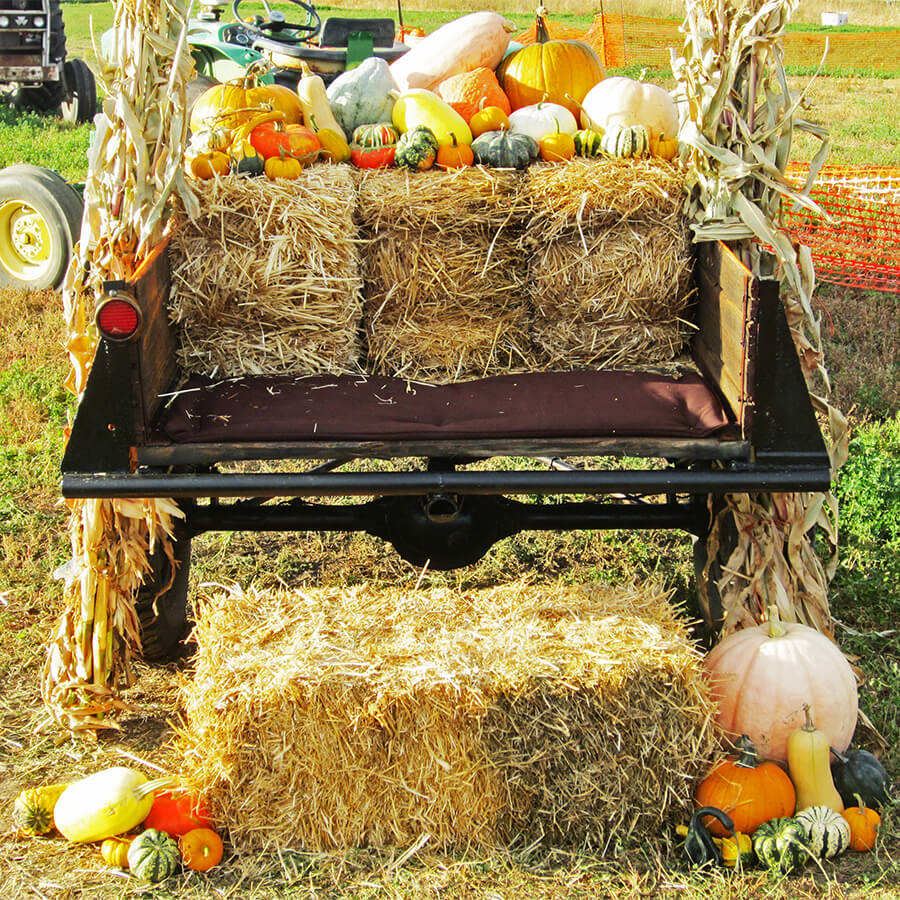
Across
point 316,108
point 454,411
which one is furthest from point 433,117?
point 454,411

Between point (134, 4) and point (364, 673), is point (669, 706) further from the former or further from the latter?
point (134, 4)

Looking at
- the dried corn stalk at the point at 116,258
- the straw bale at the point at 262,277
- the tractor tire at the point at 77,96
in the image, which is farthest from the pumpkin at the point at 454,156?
the tractor tire at the point at 77,96

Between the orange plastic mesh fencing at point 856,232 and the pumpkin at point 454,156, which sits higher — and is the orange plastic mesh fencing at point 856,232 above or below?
below

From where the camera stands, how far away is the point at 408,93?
4.72 meters

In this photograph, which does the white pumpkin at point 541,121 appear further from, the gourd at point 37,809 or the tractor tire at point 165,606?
the gourd at point 37,809

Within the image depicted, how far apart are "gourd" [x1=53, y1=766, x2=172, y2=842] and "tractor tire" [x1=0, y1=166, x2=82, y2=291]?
577 centimetres

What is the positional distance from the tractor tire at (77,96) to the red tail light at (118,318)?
1526cm

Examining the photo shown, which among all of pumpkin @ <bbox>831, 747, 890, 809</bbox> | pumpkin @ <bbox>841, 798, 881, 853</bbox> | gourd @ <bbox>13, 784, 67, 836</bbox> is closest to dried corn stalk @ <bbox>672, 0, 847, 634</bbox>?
pumpkin @ <bbox>831, 747, 890, 809</bbox>

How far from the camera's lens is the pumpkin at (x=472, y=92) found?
188 inches

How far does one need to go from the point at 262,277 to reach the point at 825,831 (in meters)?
2.54

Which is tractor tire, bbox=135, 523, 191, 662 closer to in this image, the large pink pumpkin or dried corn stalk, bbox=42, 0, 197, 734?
dried corn stalk, bbox=42, 0, 197, 734

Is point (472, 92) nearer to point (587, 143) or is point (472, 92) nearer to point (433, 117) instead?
point (433, 117)

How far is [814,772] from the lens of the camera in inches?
129

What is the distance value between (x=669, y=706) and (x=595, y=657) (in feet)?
0.82
